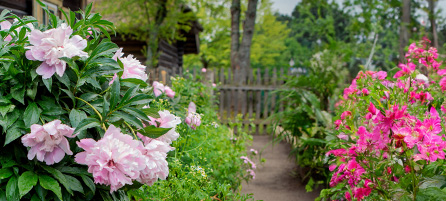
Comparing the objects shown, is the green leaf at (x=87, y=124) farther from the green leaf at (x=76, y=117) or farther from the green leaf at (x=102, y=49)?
the green leaf at (x=102, y=49)

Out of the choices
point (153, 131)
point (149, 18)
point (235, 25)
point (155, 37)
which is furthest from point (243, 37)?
point (153, 131)

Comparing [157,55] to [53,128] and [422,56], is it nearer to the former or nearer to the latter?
[422,56]

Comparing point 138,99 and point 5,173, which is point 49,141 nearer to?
point 5,173

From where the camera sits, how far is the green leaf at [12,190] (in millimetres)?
1321

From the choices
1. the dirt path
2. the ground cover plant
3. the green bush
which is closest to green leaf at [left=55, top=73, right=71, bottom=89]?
the ground cover plant

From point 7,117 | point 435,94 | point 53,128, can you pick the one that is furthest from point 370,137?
point 7,117

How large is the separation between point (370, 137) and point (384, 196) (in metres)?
0.34

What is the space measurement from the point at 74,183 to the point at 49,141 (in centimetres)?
19

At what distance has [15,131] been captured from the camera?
135 centimetres

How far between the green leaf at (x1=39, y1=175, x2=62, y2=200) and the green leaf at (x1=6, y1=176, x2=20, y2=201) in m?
0.08

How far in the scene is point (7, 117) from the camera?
137 centimetres

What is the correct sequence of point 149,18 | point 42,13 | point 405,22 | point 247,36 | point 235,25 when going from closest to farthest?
point 42,13, point 149,18, point 247,36, point 235,25, point 405,22

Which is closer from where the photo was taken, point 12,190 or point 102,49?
point 12,190

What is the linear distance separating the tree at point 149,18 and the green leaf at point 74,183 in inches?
A: 362
